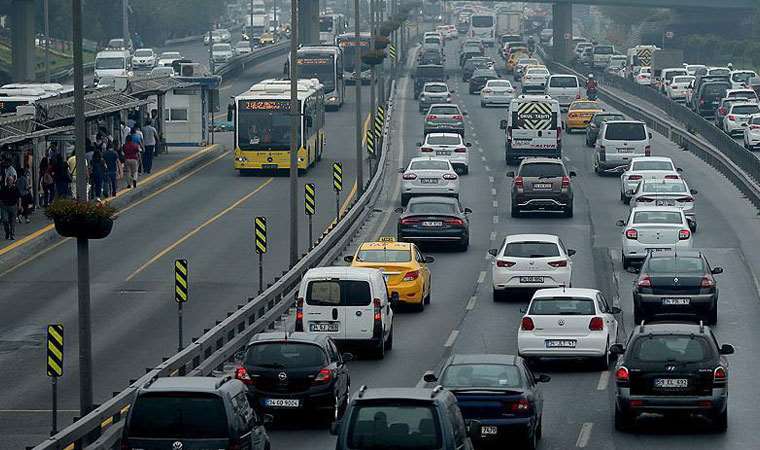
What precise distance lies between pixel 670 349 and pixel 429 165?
3104 centimetres

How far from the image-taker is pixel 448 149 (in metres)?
63.5

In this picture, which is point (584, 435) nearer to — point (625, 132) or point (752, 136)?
point (625, 132)

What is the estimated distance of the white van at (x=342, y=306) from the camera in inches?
1210

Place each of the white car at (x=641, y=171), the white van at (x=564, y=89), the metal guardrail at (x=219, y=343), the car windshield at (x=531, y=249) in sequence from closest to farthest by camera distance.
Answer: the metal guardrail at (x=219, y=343), the car windshield at (x=531, y=249), the white car at (x=641, y=171), the white van at (x=564, y=89)

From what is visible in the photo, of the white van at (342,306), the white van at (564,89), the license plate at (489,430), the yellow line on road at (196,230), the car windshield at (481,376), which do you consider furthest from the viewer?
the white van at (564,89)

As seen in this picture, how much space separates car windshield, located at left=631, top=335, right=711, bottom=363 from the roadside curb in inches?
735

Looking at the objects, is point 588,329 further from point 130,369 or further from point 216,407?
point 216,407

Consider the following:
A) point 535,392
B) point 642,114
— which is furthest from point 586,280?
point 642,114

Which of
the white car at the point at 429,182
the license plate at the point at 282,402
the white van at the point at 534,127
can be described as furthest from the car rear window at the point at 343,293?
the white van at the point at 534,127

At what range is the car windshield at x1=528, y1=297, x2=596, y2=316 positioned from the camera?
2994cm

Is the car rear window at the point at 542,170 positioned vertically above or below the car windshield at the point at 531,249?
above

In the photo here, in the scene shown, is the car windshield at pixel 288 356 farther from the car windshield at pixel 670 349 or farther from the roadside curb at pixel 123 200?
the roadside curb at pixel 123 200

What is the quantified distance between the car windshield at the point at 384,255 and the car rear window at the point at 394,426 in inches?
724

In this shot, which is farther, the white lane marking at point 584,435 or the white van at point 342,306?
the white van at point 342,306
